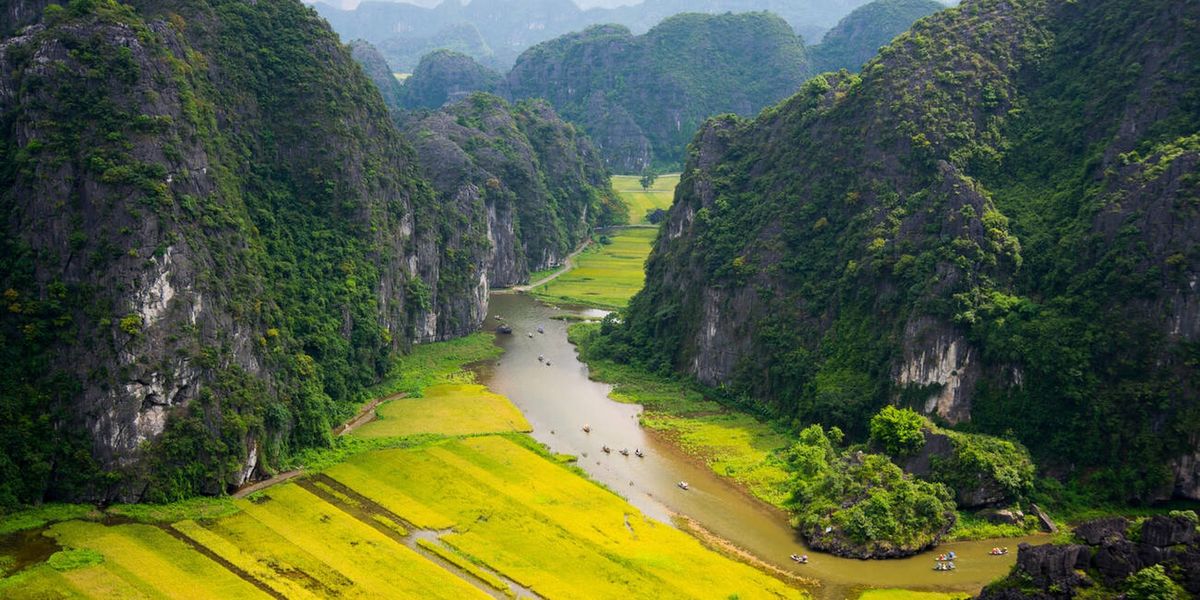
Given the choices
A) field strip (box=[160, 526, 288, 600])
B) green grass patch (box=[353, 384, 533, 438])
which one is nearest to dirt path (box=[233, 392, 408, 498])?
green grass patch (box=[353, 384, 533, 438])

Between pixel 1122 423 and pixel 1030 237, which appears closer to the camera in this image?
pixel 1122 423

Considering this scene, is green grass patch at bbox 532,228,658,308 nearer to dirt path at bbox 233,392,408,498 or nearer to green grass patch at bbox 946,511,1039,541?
dirt path at bbox 233,392,408,498

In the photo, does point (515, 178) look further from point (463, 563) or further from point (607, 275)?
point (463, 563)

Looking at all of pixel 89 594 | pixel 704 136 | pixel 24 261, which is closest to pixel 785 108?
pixel 704 136

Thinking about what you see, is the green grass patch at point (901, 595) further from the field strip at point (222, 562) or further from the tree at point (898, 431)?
the field strip at point (222, 562)

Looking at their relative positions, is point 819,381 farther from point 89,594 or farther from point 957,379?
point 89,594

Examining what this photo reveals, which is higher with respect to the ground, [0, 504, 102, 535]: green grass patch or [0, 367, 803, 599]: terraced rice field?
[0, 504, 102, 535]: green grass patch
